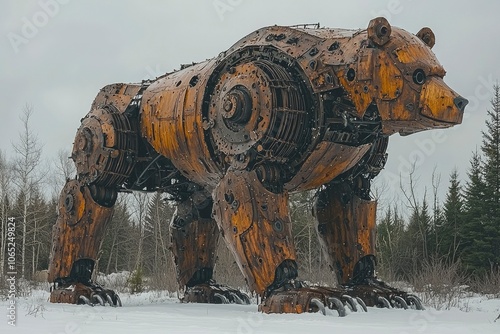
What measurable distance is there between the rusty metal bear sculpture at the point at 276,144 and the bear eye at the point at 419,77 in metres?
0.01

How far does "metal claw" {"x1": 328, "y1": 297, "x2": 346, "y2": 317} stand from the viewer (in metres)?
5.96

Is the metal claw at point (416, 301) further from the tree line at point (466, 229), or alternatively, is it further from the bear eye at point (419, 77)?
the tree line at point (466, 229)

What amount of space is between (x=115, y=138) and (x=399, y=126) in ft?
13.3

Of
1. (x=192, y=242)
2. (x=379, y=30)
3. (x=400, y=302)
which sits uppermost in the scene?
(x=379, y=30)

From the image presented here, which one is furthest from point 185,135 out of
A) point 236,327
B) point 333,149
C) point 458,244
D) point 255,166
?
point 458,244

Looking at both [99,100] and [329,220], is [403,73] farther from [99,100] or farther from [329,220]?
[99,100]

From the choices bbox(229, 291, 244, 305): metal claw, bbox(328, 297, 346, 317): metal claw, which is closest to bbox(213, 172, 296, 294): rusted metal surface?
bbox(328, 297, 346, 317): metal claw

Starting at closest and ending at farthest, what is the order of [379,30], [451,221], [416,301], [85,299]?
[379,30] → [416,301] → [85,299] → [451,221]

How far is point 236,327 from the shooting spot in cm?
530

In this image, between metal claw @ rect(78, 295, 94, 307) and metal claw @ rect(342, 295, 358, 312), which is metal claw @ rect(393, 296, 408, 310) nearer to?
metal claw @ rect(342, 295, 358, 312)

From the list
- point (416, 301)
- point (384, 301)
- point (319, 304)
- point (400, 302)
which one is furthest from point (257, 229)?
point (416, 301)

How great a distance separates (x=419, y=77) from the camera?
6504 mm

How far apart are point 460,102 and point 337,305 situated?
2340mm

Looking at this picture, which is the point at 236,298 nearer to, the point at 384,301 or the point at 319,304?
the point at 384,301
